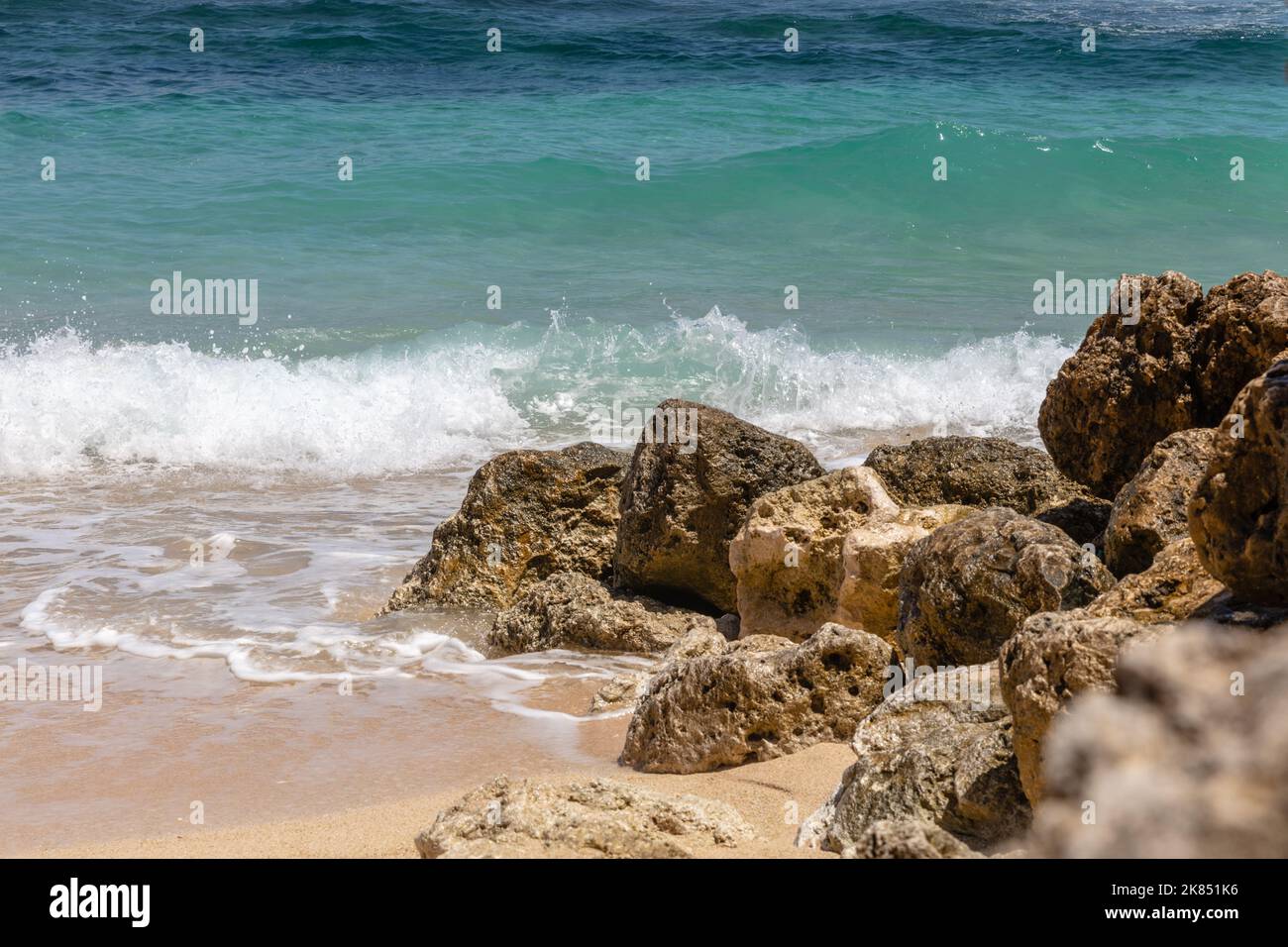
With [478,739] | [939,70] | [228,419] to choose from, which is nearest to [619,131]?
[939,70]

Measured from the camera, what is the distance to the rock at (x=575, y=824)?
9.09ft

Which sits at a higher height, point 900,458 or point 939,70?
point 939,70

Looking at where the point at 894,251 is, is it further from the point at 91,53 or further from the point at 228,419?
the point at 91,53

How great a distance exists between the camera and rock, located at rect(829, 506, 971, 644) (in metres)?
4.57

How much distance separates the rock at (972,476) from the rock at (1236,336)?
0.65m

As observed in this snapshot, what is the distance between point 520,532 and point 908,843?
376cm

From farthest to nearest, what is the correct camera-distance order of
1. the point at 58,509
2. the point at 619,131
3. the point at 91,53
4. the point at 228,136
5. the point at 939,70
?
the point at 939,70
the point at 91,53
the point at 619,131
the point at 228,136
the point at 58,509

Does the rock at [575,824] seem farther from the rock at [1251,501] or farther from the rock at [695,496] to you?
the rock at [695,496]

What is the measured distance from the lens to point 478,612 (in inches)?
223

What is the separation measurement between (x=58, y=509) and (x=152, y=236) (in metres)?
6.95

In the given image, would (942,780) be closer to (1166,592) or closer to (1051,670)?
(1051,670)

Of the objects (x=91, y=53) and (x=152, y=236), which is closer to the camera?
(x=152, y=236)

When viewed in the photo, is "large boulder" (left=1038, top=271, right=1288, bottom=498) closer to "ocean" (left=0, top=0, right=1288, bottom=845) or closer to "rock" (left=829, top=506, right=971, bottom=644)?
"rock" (left=829, top=506, right=971, bottom=644)

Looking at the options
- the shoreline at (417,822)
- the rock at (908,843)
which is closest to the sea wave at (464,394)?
the shoreline at (417,822)
